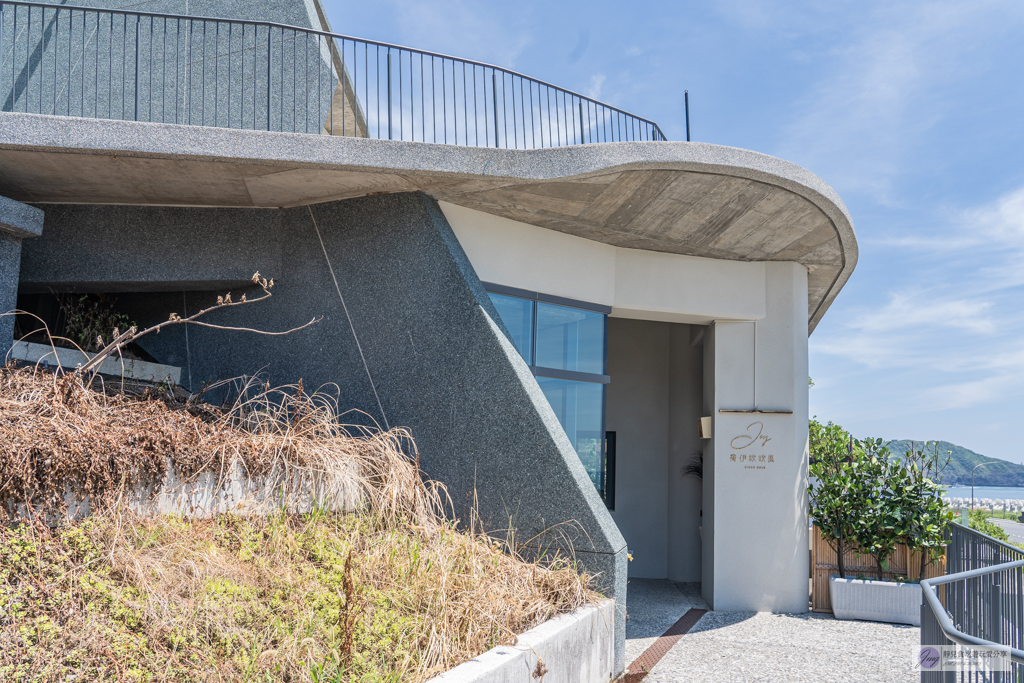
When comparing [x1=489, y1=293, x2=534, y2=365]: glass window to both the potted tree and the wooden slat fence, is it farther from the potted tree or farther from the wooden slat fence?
the wooden slat fence

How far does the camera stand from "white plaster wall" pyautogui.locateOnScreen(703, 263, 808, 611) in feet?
30.6

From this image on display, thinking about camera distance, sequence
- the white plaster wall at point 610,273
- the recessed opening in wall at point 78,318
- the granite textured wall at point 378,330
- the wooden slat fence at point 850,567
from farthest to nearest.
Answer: the wooden slat fence at point 850,567 < the recessed opening in wall at point 78,318 < the white plaster wall at point 610,273 < the granite textured wall at point 378,330

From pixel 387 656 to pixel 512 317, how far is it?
15.0ft

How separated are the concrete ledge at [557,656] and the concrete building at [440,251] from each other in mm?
443

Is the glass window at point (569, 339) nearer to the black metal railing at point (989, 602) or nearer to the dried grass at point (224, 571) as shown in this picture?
the dried grass at point (224, 571)

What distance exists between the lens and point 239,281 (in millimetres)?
8430

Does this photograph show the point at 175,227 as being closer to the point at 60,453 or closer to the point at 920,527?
the point at 60,453

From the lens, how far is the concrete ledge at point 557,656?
163 inches

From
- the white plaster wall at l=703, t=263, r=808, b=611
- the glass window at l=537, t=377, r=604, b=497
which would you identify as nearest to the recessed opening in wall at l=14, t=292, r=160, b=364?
the glass window at l=537, t=377, r=604, b=497

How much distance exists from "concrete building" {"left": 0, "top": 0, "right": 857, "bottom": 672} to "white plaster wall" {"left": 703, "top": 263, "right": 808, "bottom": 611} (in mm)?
29

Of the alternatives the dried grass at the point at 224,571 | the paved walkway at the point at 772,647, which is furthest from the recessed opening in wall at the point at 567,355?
the dried grass at the point at 224,571

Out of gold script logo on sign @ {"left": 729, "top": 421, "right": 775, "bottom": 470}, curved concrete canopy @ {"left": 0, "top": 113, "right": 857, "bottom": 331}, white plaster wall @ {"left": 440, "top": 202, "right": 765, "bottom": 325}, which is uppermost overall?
curved concrete canopy @ {"left": 0, "top": 113, "right": 857, "bottom": 331}

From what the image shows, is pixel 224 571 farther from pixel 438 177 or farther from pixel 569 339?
pixel 569 339

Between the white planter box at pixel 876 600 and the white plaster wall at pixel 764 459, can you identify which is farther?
the white plaster wall at pixel 764 459
